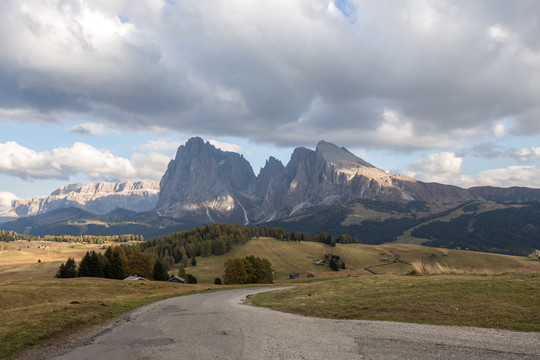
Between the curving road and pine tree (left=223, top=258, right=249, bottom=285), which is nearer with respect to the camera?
the curving road

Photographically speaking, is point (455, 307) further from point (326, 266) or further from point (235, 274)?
point (326, 266)

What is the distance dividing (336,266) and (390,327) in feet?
533

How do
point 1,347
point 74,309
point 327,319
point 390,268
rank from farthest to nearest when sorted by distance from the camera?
1. point 390,268
2. point 74,309
3. point 327,319
4. point 1,347

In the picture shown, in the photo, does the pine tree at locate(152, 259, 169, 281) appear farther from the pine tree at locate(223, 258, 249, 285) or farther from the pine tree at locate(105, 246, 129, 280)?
the pine tree at locate(223, 258, 249, 285)

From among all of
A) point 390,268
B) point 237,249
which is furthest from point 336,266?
point 237,249

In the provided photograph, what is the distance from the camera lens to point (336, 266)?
558 feet

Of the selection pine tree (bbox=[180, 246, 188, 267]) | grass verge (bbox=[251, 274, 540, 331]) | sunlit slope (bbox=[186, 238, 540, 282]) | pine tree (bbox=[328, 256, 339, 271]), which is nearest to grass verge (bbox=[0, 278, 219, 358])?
grass verge (bbox=[251, 274, 540, 331])

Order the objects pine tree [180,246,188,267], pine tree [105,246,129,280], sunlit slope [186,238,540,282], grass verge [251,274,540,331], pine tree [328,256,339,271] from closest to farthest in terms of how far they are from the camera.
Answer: grass verge [251,274,540,331] < pine tree [105,246,129,280] < sunlit slope [186,238,540,282] < pine tree [180,246,188,267] < pine tree [328,256,339,271]

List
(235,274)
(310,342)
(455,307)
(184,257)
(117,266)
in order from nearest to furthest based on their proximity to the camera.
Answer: (310,342), (455,307), (117,266), (235,274), (184,257)

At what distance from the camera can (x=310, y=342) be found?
13.7 m

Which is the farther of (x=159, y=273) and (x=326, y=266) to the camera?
(x=326, y=266)

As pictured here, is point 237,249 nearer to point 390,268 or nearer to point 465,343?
point 390,268

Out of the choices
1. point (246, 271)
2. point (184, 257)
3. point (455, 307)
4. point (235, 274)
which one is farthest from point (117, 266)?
point (455, 307)

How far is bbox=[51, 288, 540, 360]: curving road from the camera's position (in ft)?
37.5
